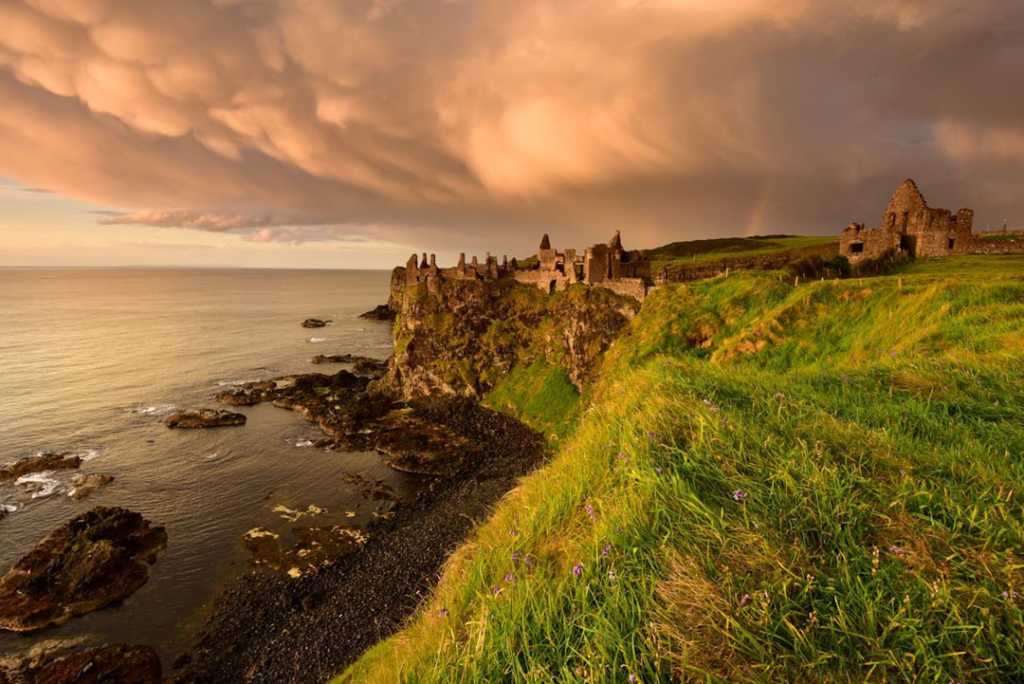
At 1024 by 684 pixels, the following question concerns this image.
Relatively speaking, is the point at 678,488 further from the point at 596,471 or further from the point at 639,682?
the point at 639,682

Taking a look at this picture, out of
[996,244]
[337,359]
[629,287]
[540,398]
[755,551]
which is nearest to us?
[755,551]

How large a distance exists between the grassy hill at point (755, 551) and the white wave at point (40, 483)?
180 ft

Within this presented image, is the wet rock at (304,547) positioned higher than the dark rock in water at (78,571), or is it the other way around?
the dark rock in water at (78,571)

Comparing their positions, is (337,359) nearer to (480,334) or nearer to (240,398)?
(240,398)

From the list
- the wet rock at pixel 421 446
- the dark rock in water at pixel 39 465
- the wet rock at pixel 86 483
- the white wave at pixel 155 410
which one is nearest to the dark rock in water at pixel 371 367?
the wet rock at pixel 421 446

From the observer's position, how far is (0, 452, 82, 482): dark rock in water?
1710 inches

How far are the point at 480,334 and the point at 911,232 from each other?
52.5m

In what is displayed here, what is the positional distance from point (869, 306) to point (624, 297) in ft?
100

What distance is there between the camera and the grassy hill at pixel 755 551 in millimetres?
2676

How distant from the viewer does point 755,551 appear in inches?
130

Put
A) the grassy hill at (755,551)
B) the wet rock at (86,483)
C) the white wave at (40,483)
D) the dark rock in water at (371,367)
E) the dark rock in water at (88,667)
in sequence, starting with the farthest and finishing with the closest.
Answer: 1. the dark rock in water at (371,367)
2. the white wave at (40,483)
3. the wet rock at (86,483)
4. the dark rock in water at (88,667)
5. the grassy hill at (755,551)

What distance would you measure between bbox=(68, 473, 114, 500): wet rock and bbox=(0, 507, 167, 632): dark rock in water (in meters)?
7.40

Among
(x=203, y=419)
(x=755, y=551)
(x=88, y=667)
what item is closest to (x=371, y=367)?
(x=203, y=419)

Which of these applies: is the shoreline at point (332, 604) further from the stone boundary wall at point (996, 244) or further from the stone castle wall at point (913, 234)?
the stone boundary wall at point (996, 244)
